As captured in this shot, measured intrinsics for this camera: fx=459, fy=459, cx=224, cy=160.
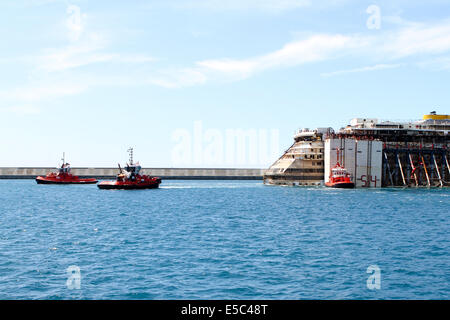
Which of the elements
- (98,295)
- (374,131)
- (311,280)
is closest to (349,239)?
(311,280)

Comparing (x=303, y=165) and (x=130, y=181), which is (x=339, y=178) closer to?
(x=303, y=165)

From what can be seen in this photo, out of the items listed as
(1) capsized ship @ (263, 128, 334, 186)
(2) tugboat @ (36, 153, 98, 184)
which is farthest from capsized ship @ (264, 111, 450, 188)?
(2) tugboat @ (36, 153, 98, 184)

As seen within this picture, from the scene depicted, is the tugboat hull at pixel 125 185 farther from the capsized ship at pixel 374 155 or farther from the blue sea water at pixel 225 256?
the blue sea water at pixel 225 256

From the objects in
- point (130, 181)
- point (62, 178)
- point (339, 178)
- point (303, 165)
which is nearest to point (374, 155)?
point (339, 178)

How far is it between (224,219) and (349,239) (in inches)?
826

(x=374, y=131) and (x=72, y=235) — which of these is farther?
(x=374, y=131)

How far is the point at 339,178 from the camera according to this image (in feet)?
458

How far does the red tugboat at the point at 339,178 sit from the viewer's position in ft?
452

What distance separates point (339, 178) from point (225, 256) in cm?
10926

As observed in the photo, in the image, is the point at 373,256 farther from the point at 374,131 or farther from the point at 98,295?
the point at 374,131

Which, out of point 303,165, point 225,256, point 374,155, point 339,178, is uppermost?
point 374,155
